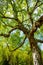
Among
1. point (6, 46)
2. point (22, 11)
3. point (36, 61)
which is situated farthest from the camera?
point (6, 46)

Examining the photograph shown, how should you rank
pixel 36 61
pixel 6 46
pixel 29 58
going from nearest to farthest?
pixel 36 61, pixel 6 46, pixel 29 58

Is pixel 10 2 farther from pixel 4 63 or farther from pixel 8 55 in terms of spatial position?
pixel 4 63

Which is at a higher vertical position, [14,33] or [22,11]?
[22,11]

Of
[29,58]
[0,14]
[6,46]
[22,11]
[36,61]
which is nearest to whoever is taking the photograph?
[36,61]

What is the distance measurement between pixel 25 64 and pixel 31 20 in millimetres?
3791

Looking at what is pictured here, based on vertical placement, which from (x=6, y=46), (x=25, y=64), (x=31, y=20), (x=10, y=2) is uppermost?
(x=10, y=2)

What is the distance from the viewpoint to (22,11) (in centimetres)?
1080

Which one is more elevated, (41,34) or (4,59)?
(41,34)

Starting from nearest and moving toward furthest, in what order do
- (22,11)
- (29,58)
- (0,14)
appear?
(0,14) < (22,11) < (29,58)

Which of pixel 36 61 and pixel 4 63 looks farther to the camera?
pixel 4 63

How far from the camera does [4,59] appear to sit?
13227mm

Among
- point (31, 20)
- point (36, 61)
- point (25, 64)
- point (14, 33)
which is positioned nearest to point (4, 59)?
point (25, 64)

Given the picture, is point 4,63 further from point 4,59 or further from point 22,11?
point 22,11

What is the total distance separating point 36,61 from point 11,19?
2.90 meters
